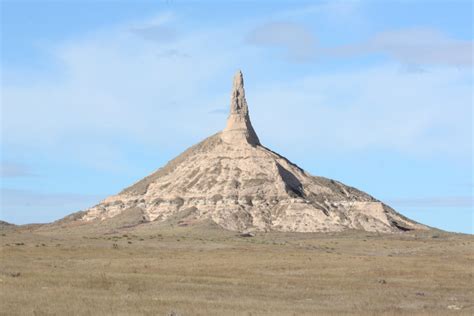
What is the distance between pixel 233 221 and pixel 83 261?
8585 centimetres

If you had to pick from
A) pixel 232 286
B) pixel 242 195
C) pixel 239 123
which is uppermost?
pixel 239 123

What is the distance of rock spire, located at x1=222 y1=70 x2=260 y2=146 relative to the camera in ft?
571

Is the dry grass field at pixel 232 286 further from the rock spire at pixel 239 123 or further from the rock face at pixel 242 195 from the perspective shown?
the rock spire at pixel 239 123

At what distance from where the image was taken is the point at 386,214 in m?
162

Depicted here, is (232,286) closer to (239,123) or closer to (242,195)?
(242,195)

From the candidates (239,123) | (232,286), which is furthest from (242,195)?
(232,286)

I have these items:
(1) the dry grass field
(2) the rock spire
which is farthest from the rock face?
(1) the dry grass field

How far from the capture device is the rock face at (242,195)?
151125 millimetres

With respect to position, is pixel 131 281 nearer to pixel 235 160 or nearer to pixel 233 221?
pixel 233 221

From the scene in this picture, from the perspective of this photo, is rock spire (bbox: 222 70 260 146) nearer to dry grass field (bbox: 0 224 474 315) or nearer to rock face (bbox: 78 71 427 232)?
rock face (bbox: 78 71 427 232)

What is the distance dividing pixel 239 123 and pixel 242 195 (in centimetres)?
2237

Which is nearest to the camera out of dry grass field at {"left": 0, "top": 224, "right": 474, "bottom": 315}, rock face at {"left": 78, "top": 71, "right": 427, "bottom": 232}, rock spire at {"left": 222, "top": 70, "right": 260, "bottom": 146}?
dry grass field at {"left": 0, "top": 224, "right": 474, "bottom": 315}

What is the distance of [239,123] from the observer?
175 meters

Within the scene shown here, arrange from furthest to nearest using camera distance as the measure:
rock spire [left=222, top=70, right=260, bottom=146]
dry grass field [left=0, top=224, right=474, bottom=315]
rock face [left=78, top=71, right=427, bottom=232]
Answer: rock spire [left=222, top=70, right=260, bottom=146]
rock face [left=78, top=71, right=427, bottom=232]
dry grass field [left=0, top=224, right=474, bottom=315]
